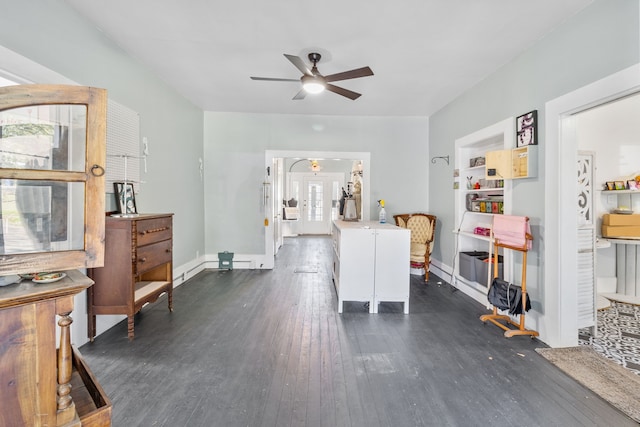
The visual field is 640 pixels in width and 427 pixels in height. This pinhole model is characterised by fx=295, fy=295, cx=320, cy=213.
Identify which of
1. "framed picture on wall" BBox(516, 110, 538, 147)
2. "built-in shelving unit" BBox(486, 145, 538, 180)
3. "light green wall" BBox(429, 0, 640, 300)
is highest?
"light green wall" BBox(429, 0, 640, 300)

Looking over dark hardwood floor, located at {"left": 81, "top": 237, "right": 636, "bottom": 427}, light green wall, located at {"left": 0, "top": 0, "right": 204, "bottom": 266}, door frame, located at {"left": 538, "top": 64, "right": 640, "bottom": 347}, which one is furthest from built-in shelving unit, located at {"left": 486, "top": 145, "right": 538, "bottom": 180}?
Answer: light green wall, located at {"left": 0, "top": 0, "right": 204, "bottom": 266}

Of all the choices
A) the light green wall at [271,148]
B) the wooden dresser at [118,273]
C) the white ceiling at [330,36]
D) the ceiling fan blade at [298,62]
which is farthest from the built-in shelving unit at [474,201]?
the wooden dresser at [118,273]

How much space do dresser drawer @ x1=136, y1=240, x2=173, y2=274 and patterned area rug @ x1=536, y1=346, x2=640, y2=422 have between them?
3.61 m

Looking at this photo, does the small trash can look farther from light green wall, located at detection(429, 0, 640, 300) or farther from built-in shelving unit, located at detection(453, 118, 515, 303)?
light green wall, located at detection(429, 0, 640, 300)

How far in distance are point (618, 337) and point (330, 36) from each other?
3.95 meters

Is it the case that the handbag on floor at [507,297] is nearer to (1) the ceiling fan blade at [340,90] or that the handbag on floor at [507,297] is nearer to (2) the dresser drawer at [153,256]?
(1) the ceiling fan blade at [340,90]

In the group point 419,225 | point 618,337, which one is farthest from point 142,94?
point 618,337

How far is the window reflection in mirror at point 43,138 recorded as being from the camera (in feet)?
3.95

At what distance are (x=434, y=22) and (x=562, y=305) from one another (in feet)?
8.98

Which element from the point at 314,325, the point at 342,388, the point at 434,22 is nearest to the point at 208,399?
the point at 342,388

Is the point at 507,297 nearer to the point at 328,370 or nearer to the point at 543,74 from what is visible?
the point at 328,370

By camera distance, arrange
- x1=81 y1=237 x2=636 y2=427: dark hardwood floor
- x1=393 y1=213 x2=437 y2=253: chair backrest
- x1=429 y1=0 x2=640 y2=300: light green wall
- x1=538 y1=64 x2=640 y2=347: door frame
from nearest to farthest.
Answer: x1=81 y1=237 x2=636 y2=427: dark hardwood floor
x1=429 y1=0 x2=640 y2=300: light green wall
x1=538 y1=64 x2=640 y2=347: door frame
x1=393 y1=213 x2=437 y2=253: chair backrest

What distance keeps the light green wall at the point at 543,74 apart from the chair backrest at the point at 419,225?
1.37 metres

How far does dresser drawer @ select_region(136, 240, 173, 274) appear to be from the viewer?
272 centimetres
